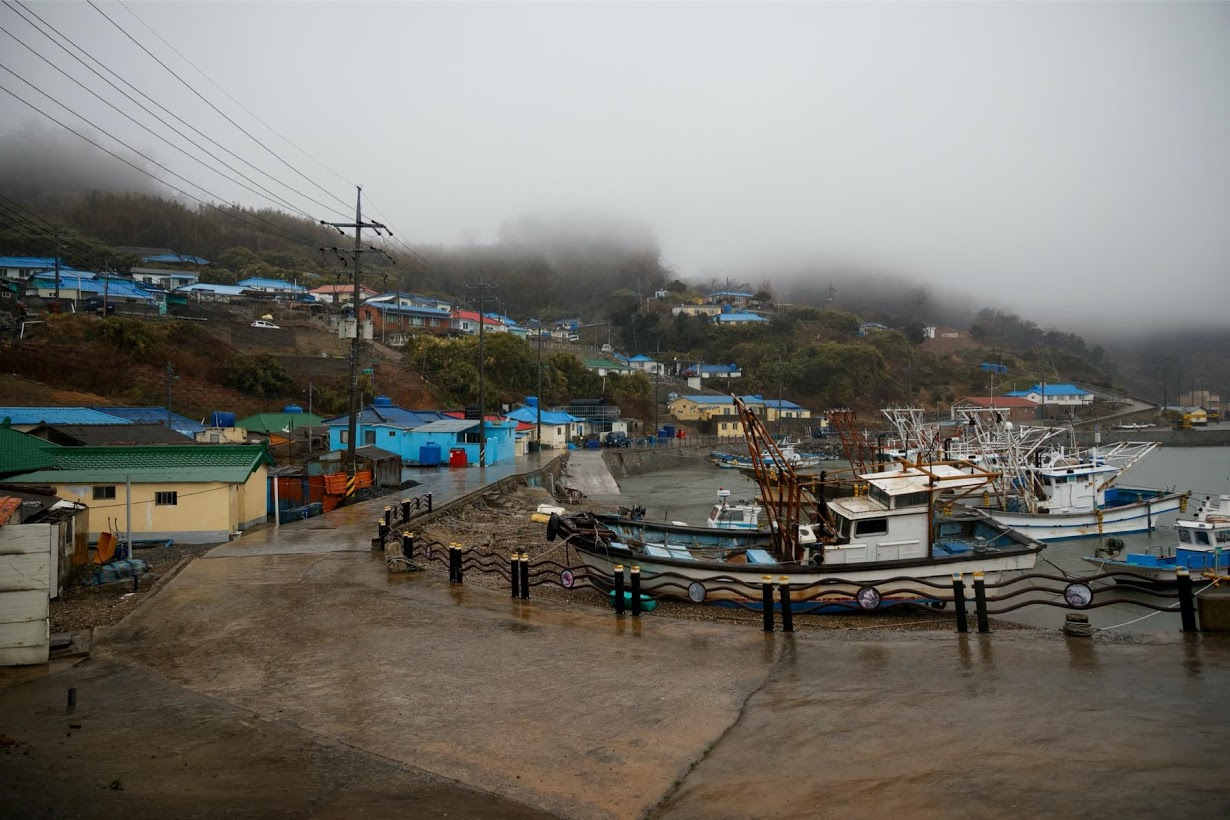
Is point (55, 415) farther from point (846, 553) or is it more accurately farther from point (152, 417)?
point (846, 553)

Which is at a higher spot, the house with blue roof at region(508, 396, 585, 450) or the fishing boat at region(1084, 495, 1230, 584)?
the house with blue roof at region(508, 396, 585, 450)

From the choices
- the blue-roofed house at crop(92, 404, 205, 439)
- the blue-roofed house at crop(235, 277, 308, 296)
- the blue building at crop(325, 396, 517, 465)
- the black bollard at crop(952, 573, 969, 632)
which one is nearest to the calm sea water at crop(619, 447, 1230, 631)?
the black bollard at crop(952, 573, 969, 632)

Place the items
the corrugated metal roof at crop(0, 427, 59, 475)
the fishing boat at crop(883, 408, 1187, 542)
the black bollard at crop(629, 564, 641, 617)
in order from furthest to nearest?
the fishing boat at crop(883, 408, 1187, 542)
the corrugated metal roof at crop(0, 427, 59, 475)
the black bollard at crop(629, 564, 641, 617)

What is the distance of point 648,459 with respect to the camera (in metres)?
62.1

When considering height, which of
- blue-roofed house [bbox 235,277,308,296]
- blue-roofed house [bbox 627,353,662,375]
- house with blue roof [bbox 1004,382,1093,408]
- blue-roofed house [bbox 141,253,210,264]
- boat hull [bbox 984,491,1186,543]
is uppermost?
blue-roofed house [bbox 141,253,210,264]

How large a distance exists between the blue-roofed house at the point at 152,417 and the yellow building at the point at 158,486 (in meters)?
14.9

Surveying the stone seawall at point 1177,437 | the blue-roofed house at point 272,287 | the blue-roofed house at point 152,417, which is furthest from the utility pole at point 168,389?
the stone seawall at point 1177,437

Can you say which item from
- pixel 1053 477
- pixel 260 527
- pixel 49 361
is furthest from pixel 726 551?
pixel 49 361

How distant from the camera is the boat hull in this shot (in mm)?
30156

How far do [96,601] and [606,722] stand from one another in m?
9.92

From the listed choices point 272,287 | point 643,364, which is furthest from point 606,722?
point 643,364

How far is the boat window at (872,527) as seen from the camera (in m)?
16.2

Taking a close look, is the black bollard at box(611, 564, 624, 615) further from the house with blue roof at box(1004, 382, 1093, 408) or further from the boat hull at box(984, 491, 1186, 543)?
the house with blue roof at box(1004, 382, 1093, 408)

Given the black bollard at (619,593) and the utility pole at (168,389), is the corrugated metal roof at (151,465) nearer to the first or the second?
the black bollard at (619,593)
